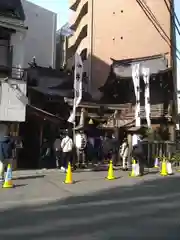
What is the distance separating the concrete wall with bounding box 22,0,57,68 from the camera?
95.2 feet

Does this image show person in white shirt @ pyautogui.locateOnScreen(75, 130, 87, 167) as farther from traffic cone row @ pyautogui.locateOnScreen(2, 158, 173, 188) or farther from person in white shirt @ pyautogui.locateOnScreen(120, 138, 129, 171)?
traffic cone row @ pyautogui.locateOnScreen(2, 158, 173, 188)

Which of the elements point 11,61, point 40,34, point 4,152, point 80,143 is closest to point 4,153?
point 4,152

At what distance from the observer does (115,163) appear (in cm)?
1898

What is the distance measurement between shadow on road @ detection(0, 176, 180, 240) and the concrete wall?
2088cm

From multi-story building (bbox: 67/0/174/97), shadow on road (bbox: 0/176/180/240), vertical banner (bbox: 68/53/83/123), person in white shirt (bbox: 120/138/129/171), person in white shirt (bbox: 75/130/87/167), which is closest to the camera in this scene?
shadow on road (bbox: 0/176/180/240)

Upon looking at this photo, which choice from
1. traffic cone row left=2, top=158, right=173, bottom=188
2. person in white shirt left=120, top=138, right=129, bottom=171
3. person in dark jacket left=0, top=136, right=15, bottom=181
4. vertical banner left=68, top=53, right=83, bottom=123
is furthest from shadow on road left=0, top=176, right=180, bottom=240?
vertical banner left=68, top=53, right=83, bottom=123

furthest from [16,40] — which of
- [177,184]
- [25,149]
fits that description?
[177,184]

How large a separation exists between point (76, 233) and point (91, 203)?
2.89 meters

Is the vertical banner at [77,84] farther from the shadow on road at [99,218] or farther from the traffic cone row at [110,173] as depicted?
the shadow on road at [99,218]

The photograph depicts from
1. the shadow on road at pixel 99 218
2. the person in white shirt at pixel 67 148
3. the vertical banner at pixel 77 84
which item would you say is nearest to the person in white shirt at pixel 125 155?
the person in white shirt at pixel 67 148

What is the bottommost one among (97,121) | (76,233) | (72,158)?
(76,233)

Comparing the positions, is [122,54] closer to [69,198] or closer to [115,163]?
[115,163]

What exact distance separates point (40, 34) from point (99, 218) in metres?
25.0

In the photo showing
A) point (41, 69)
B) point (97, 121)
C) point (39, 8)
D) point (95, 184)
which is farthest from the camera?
point (39, 8)
